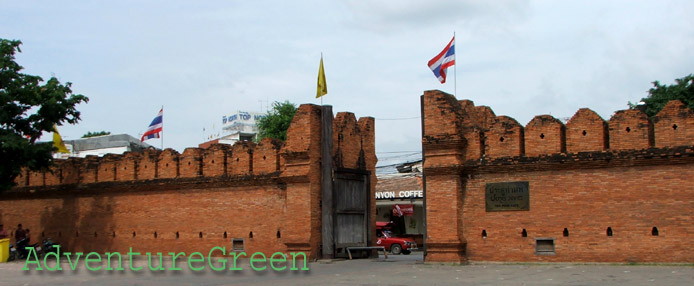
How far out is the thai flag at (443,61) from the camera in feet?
62.8

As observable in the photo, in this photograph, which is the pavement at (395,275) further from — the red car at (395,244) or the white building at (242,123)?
the white building at (242,123)

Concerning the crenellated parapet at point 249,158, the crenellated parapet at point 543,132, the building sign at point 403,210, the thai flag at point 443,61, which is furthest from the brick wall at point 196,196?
the building sign at point 403,210

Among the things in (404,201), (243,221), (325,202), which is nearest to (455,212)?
(325,202)

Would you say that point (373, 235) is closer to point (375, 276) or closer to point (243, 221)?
point (243, 221)

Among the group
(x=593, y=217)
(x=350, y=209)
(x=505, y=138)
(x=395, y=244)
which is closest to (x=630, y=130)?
(x=593, y=217)

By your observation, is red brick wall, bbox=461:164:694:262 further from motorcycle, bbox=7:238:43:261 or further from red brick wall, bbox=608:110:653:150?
motorcycle, bbox=7:238:43:261

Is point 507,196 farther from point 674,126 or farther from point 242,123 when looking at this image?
point 242,123

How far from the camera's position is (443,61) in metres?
19.2

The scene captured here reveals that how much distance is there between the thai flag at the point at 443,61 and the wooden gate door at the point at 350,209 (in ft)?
13.6

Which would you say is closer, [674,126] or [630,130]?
[674,126]

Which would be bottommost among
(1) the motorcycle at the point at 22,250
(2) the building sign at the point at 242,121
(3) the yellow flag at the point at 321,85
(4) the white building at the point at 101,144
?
(1) the motorcycle at the point at 22,250

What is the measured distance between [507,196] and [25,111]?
50.4 feet

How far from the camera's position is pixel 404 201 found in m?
36.0

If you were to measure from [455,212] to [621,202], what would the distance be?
3.75 meters
